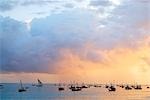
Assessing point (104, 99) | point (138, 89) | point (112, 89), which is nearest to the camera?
point (104, 99)

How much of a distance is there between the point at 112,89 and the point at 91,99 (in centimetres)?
558

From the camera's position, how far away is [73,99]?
14820 mm

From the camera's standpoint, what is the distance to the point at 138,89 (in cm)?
2452

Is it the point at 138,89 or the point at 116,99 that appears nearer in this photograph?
the point at 116,99

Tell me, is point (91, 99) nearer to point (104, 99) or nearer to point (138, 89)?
point (104, 99)

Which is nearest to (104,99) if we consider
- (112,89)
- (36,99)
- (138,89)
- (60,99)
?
(60,99)

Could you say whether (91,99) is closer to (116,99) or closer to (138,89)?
(116,99)

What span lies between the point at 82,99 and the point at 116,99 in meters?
1.30

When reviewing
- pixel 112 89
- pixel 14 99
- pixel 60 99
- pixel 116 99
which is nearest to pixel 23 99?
pixel 14 99

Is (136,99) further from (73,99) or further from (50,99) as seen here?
(50,99)

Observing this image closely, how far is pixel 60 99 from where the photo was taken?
15.0m

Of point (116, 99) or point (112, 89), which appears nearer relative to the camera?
point (116, 99)

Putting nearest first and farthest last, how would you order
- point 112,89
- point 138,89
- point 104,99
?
point 104,99 → point 112,89 → point 138,89

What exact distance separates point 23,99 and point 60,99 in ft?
4.90
